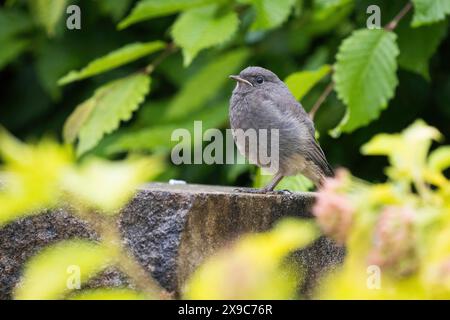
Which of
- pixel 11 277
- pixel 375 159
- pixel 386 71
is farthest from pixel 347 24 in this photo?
pixel 11 277

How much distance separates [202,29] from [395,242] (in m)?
3.30

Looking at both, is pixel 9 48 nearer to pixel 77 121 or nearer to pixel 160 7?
pixel 77 121

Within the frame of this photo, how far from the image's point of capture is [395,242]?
1.22 meters

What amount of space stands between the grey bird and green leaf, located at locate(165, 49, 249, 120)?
0.52 ft

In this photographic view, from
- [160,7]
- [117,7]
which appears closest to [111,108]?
[160,7]

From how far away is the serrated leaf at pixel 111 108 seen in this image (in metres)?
4.39

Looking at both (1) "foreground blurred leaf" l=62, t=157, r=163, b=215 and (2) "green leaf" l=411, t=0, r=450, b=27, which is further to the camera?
(2) "green leaf" l=411, t=0, r=450, b=27

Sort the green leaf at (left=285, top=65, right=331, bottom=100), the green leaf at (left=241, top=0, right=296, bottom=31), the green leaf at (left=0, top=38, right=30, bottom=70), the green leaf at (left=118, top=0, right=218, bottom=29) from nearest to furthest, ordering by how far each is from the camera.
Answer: the green leaf at (left=241, top=0, right=296, bottom=31) → the green leaf at (left=285, top=65, right=331, bottom=100) → the green leaf at (left=118, top=0, right=218, bottom=29) → the green leaf at (left=0, top=38, right=30, bottom=70)

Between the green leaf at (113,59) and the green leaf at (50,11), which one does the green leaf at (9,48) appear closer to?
the green leaf at (50,11)

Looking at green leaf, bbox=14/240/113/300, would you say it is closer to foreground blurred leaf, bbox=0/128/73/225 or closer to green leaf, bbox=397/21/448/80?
foreground blurred leaf, bbox=0/128/73/225

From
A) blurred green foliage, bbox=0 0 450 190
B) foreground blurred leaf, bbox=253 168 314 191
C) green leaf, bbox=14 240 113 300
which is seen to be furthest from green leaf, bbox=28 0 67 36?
green leaf, bbox=14 240 113 300

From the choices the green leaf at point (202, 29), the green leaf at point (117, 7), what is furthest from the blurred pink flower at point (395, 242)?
the green leaf at point (117, 7)

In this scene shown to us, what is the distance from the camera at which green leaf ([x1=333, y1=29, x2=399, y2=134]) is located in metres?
4.00

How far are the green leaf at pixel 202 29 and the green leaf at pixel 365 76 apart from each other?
2.07 ft
